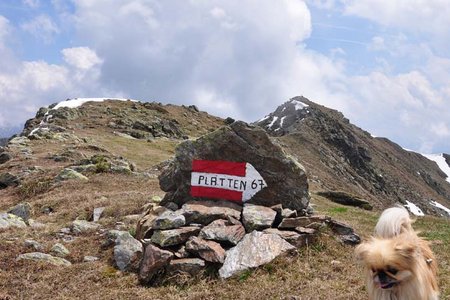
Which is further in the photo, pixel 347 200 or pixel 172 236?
pixel 347 200

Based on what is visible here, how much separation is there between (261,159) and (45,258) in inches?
237

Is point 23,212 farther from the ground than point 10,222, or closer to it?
farther from the ground

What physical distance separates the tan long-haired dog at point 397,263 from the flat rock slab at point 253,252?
4.95 m

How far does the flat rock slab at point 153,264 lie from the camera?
407 inches

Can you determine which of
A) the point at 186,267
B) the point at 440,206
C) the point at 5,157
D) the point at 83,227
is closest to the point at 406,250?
the point at 186,267

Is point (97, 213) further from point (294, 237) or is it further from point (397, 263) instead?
point (397, 263)

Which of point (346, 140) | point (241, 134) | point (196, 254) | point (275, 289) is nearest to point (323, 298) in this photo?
point (275, 289)

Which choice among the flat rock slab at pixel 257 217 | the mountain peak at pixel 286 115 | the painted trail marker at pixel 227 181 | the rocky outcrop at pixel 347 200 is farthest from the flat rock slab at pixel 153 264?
the mountain peak at pixel 286 115

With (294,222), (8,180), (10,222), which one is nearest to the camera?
(294,222)

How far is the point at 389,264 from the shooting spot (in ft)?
17.0

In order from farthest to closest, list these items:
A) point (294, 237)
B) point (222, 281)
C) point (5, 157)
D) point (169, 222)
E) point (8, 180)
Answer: point (5, 157) → point (8, 180) → point (169, 222) → point (294, 237) → point (222, 281)

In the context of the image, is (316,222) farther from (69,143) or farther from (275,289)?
(69,143)

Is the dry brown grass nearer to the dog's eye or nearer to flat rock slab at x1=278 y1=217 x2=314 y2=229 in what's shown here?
flat rock slab at x1=278 y1=217 x2=314 y2=229

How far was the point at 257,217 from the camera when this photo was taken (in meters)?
11.9
